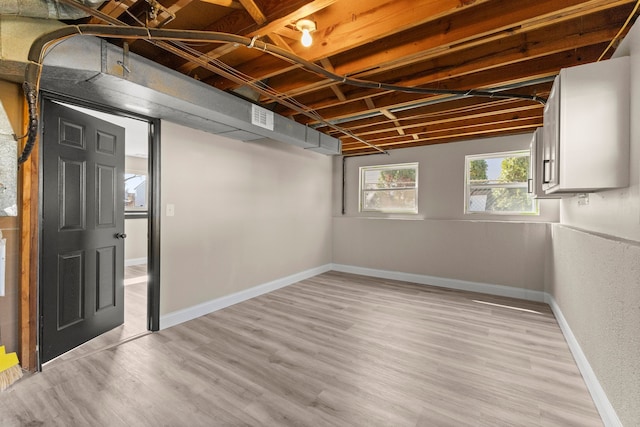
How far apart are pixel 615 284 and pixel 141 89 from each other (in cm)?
336

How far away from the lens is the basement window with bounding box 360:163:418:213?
5445mm

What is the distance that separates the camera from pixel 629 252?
58.6 inches

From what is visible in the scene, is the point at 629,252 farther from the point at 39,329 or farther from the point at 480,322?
the point at 39,329

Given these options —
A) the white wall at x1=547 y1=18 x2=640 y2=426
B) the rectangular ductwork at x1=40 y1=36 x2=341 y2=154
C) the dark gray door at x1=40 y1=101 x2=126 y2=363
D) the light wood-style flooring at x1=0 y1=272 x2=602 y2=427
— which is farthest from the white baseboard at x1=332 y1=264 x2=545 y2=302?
the dark gray door at x1=40 y1=101 x2=126 y2=363

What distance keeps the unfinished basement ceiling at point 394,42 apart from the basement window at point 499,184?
4.39 ft

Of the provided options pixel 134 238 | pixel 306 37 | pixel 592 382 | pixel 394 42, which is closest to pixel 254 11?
pixel 306 37

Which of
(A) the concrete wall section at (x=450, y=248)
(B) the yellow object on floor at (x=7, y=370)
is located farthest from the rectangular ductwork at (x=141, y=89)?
(A) the concrete wall section at (x=450, y=248)

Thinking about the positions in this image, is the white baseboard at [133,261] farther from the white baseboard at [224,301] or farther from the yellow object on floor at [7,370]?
the yellow object on floor at [7,370]

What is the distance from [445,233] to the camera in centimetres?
486

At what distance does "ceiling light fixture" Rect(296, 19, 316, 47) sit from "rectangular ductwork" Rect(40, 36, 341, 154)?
43.7 inches

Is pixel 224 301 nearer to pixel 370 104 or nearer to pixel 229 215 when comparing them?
pixel 229 215

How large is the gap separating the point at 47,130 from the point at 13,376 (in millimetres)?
1765

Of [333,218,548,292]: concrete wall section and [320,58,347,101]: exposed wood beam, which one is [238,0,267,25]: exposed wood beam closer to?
[320,58,347,101]: exposed wood beam

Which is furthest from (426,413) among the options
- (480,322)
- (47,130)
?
(47,130)
